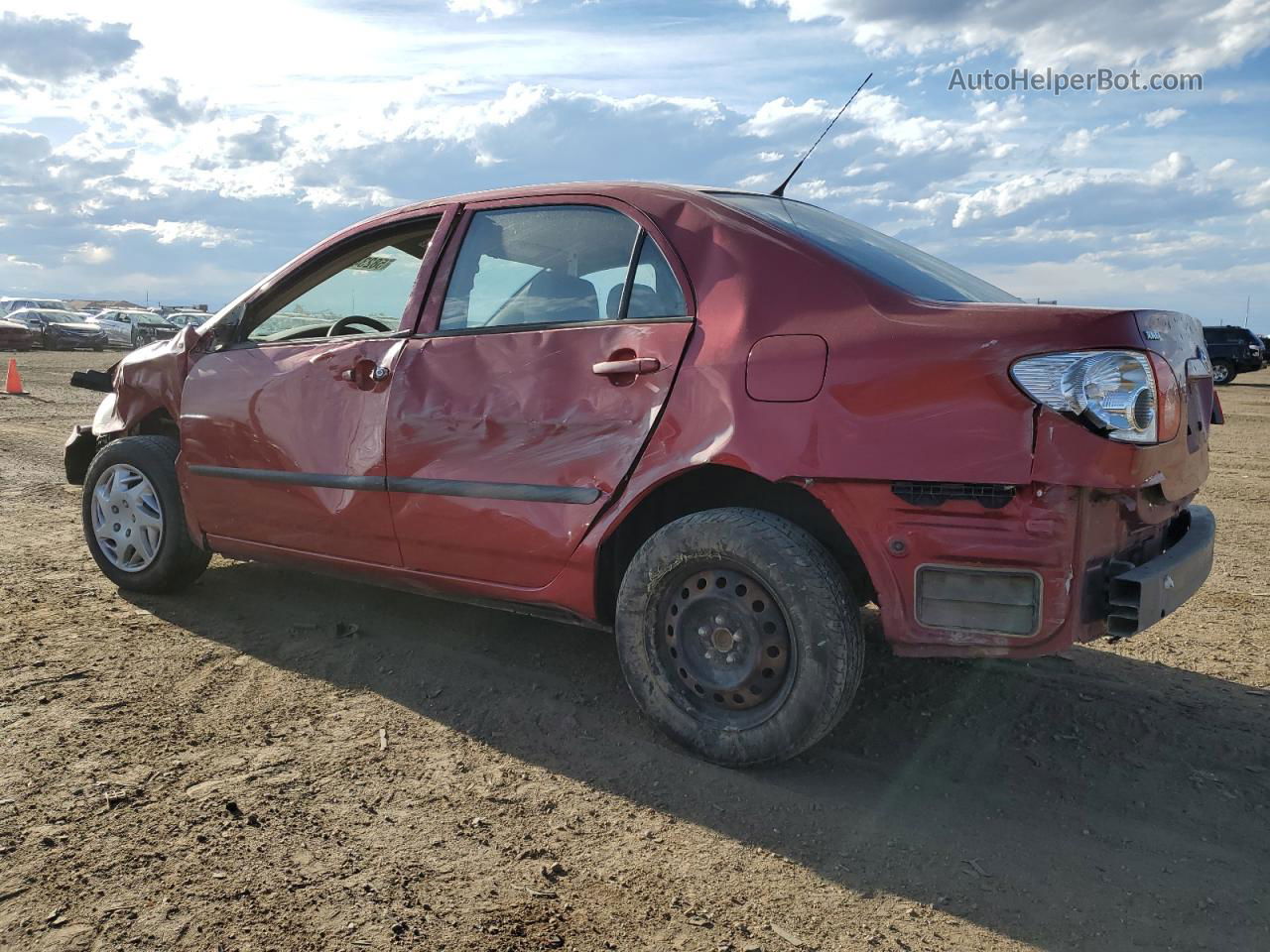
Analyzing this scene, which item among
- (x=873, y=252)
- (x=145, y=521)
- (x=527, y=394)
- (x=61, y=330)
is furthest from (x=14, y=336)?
(x=873, y=252)

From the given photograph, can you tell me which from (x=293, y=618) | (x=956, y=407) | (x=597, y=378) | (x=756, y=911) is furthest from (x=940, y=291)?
(x=293, y=618)

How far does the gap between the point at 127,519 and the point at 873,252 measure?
3479 millimetres

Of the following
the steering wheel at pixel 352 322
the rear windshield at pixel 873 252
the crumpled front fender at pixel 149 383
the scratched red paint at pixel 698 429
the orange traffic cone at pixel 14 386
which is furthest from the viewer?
the orange traffic cone at pixel 14 386

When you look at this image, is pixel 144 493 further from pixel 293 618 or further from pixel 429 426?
pixel 429 426

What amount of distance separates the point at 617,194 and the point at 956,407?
1.39 metres

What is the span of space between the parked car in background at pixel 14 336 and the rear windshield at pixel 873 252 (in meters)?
33.2

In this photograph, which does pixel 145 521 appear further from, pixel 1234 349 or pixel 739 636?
pixel 1234 349

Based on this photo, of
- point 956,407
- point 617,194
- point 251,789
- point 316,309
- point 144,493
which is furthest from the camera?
point 144,493

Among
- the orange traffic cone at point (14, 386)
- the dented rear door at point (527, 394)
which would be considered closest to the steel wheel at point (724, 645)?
the dented rear door at point (527, 394)

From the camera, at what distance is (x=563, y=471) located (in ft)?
10.6

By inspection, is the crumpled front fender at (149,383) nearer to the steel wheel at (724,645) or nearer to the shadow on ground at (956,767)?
the shadow on ground at (956,767)

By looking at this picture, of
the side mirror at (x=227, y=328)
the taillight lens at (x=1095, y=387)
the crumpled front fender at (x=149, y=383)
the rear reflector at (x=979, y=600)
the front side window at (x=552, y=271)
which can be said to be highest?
the front side window at (x=552, y=271)

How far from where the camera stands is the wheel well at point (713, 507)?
3.06 meters

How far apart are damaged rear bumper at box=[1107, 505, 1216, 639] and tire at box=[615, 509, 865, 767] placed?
65 cm
